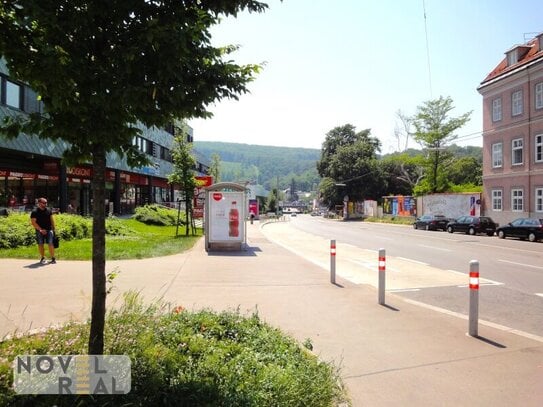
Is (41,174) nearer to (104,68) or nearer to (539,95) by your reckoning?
(104,68)

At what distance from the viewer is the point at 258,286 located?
10297 mm

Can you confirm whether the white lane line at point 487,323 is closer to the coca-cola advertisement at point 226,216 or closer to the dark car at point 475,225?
the coca-cola advertisement at point 226,216

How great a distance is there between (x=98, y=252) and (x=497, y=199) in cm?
4004

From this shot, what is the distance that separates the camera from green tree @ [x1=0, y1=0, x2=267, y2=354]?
3.51 meters

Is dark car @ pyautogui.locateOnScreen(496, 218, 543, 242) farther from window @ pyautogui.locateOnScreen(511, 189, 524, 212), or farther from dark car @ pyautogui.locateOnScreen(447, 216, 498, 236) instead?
Answer: window @ pyautogui.locateOnScreen(511, 189, 524, 212)

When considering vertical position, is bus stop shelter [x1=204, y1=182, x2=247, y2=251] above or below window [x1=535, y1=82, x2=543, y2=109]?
below

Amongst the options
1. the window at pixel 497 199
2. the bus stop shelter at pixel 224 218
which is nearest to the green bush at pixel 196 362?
the bus stop shelter at pixel 224 218

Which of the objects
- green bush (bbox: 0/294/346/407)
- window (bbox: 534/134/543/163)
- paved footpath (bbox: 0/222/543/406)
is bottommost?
paved footpath (bbox: 0/222/543/406)

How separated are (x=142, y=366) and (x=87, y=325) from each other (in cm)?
140

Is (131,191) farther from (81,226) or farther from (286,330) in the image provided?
(286,330)

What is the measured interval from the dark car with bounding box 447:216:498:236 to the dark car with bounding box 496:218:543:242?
319cm

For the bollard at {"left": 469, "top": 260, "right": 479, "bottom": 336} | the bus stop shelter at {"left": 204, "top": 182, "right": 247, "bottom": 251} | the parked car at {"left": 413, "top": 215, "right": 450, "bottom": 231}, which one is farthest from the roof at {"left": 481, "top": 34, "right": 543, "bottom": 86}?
the bollard at {"left": 469, "top": 260, "right": 479, "bottom": 336}

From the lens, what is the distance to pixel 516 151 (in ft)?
120

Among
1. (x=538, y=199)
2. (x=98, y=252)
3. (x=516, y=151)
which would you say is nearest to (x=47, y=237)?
(x=98, y=252)
